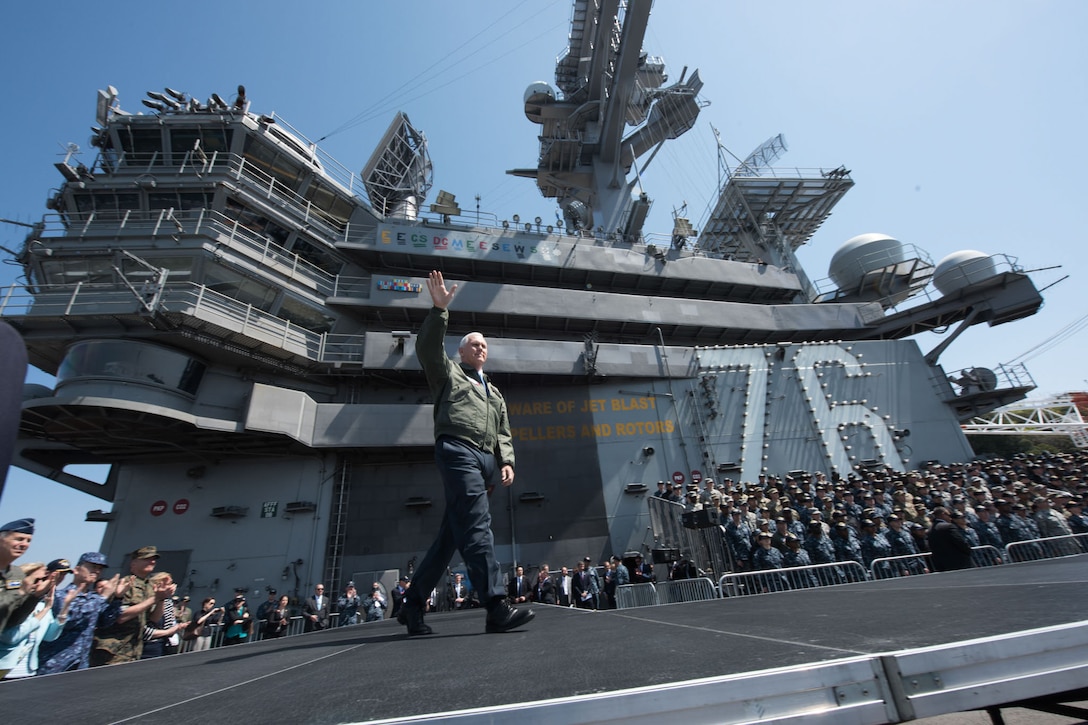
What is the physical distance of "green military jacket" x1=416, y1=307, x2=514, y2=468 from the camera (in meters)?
2.87

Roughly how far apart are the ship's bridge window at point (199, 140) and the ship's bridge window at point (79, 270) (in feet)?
13.1

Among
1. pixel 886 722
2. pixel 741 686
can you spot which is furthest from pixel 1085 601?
pixel 741 686

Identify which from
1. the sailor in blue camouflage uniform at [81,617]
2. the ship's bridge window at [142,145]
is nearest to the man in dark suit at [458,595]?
the sailor in blue camouflage uniform at [81,617]

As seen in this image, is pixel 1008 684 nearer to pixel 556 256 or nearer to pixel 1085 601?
pixel 1085 601

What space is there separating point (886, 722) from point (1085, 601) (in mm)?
1148

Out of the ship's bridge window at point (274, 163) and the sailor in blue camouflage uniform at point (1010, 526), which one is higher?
the ship's bridge window at point (274, 163)

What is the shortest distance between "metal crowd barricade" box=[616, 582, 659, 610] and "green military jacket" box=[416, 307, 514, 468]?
21.6 ft

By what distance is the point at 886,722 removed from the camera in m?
0.87

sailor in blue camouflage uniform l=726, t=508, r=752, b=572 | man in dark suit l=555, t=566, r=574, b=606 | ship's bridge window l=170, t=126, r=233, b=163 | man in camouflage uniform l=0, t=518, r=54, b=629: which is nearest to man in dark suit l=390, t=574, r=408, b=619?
man in dark suit l=555, t=566, r=574, b=606

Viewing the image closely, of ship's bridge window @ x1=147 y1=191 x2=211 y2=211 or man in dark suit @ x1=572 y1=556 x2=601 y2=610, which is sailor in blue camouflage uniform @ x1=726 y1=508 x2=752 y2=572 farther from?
ship's bridge window @ x1=147 y1=191 x2=211 y2=211

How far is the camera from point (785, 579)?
22.3 ft

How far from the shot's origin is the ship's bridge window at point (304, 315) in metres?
13.6

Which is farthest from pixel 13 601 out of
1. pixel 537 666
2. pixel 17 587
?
pixel 537 666

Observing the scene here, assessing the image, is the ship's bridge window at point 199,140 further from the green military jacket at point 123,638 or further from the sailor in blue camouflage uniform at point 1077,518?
the sailor in blue camouflage uniform at point 1077,518
